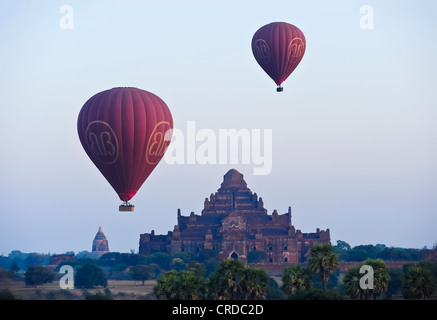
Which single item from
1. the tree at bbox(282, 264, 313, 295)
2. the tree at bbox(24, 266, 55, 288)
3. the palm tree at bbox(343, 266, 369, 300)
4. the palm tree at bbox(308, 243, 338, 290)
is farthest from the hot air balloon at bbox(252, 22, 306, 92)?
the tree at bbox(24, 266, 55, 288)

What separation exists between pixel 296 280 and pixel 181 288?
10.3 metres

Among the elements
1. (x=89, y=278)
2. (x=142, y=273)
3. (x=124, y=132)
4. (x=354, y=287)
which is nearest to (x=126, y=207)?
(x=124, y=132)

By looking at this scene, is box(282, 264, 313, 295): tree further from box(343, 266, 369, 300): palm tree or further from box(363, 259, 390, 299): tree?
box(363, 259, 390, 299): tree

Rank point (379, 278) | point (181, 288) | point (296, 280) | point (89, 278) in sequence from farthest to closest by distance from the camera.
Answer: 1. point (89, 278)
2. point (181, 288)
3. point (379, 278)
4. point (296, 280)

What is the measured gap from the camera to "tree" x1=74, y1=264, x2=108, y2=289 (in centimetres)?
15362

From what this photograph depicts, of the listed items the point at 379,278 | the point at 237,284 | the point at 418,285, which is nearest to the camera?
the point at 237,284

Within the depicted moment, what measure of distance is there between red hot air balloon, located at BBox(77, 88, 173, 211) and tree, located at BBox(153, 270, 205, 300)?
26.8 feet

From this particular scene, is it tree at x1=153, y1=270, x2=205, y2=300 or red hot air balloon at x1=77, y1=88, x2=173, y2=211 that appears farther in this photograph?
red hot air balloon at x1=77, y1=88, x2=173, y2=211

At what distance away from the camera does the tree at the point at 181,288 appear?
100 metres

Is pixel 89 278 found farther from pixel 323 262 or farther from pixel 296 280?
pixel 323 262

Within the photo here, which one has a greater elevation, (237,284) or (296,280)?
(296,280)

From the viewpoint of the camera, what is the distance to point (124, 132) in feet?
356

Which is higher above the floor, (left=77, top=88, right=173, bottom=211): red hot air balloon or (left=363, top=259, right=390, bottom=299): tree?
(left=77, top=88, right=173, bottom=211): red hot air balloon
